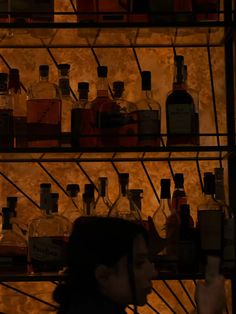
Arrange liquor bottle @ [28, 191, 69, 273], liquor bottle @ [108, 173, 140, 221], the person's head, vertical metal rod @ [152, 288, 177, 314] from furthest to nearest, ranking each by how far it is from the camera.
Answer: vertical metal rod @ [152, 288, 177, 314] < liquor bottle @ [108, 173, 140, 221] < liquor bottle @ [28, 191, 69, 273] < the person's head

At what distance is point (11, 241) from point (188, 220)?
0.50m

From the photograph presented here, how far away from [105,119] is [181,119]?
207mm

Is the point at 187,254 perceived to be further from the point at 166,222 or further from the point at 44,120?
the point at 44,120

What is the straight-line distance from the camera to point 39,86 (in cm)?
235

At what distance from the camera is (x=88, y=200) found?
2.30m

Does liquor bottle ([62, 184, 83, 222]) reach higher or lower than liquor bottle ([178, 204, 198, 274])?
higher

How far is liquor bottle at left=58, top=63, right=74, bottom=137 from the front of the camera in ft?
7.45

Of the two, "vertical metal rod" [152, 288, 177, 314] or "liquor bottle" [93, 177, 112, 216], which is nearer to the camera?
"liquor bottle" [93, 177, 112, 216]

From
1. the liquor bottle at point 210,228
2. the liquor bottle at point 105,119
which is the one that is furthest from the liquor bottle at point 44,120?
the liquor bottle at point 210,228

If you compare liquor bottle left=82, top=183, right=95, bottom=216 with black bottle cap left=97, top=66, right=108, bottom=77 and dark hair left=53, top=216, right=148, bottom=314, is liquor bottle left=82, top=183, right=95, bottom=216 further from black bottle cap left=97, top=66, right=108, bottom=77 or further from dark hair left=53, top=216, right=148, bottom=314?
dark hair left=53, top=216, right=148, bottom=314

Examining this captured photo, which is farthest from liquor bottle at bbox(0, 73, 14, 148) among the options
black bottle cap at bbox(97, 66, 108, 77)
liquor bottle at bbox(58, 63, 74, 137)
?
black bottle cap at bbox(97, 66, 108, 77)

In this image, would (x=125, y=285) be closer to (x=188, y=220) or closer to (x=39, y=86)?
(x=188, y=220)

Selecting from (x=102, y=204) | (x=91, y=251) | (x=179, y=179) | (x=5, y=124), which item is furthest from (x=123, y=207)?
(x=91, y=251)

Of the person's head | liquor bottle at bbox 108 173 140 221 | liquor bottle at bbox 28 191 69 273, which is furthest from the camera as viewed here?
liquor bottle at bbox 108 173 140 221
